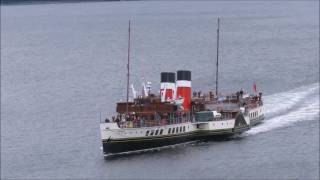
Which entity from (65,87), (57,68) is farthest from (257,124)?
(57,68)

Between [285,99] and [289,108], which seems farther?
[285,99]

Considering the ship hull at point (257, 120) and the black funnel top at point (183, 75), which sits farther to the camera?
the ship hull at point (257, 120)

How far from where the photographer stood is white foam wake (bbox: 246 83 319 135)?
333 ft

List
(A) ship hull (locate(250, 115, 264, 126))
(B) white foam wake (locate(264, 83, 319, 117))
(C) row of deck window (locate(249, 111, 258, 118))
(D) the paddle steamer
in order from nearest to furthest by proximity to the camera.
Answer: (D) the paddle steamer → (C) row of deck window (locate(249, 111, 258, 118)) → (A) ship hull (locate(250, 115, 264, 126)) → (B) white foam wake (locate(264, 83, 319, 117))

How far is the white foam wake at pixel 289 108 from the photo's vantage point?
101 m

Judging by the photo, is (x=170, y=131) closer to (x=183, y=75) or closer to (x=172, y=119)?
(x=172, y=119)

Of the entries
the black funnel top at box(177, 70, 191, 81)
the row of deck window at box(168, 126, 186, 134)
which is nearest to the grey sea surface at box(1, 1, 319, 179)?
the row of deck window at box(168, 126, 186, 134)

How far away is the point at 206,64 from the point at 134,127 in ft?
244

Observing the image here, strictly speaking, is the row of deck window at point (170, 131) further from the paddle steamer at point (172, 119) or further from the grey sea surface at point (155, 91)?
the grey sea surface at point (155, 91)

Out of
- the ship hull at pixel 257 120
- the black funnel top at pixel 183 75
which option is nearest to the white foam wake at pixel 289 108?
the ship hull at pixel 257 120

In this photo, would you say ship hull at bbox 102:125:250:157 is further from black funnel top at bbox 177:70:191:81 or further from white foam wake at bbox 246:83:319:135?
black funnel top at bbox 177:70:191:81

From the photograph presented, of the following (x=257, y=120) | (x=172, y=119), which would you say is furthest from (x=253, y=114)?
(x=172, y=119)

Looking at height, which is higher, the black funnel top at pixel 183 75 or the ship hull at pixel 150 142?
the black funnel top at pixel 183 75

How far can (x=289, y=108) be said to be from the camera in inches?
4247
